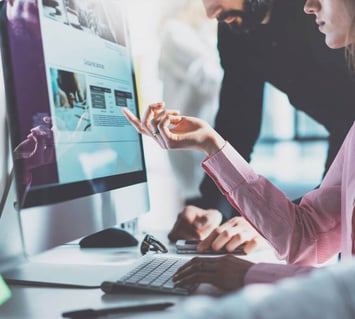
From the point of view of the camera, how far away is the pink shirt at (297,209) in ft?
3.75

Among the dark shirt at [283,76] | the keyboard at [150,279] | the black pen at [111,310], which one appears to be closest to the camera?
the black pen at [111,310]

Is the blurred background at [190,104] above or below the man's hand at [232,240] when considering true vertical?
above

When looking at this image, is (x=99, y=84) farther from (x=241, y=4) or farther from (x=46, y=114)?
(x=241, y=4)

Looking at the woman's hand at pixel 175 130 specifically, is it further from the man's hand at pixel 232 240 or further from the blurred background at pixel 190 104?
the blurred background at pixel 190 104

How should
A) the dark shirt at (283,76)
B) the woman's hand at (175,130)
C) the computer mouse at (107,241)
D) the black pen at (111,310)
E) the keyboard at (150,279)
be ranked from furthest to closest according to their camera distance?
the dark shirt at (283,76)
the computer mouse at (107,241)
the woman's hand at (175,130)
the keyboard at (150,279)
the black pen at (111,310)

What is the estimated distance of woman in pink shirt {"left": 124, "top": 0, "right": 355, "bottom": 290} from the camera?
1131mm

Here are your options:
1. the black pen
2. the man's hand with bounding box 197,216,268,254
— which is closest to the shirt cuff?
the man's hand with bounding box 197,216,268,254

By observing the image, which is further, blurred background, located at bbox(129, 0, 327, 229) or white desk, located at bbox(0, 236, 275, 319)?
blurred background, located at bbox(129, 0, 327, 229)

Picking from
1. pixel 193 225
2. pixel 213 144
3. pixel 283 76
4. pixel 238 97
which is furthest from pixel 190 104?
pixel 213 144

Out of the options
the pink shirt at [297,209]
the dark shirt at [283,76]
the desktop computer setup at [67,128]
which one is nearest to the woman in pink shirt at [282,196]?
the pink shirt at [297,209]

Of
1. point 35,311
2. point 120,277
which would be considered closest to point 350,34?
point 120,277

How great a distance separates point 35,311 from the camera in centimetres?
78

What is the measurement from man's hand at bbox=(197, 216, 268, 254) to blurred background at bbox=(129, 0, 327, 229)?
0.48 m

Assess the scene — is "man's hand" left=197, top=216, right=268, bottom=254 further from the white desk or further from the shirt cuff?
the white desk
